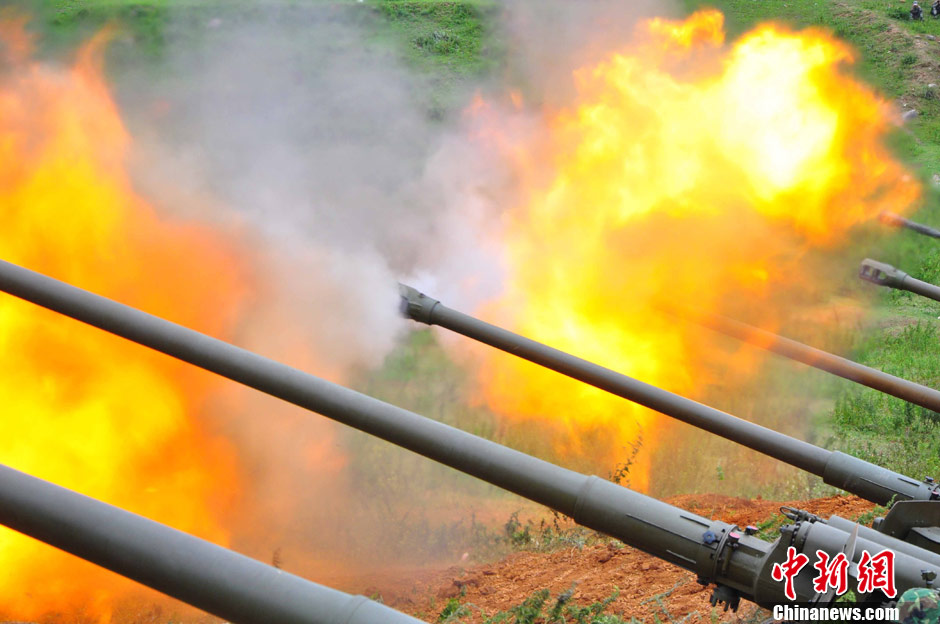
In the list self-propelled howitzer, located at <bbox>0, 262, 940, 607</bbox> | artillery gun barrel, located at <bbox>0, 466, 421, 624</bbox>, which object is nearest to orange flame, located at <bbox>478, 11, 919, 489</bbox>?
self-propelled howitzer, located at <bbox>0, 262, 940, 607</bbox>

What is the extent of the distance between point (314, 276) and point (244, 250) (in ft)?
3.02

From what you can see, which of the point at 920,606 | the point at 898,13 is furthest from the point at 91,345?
the point at 898,13

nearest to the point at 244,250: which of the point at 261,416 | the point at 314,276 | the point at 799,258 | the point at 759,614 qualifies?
the point at 314,276

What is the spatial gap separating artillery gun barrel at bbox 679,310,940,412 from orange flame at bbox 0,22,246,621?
223 inches

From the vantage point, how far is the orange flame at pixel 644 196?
14.2 meters

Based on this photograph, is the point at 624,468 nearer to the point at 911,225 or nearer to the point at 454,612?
the point at 454,612

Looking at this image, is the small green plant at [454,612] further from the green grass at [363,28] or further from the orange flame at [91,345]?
the green grass at [363,28]

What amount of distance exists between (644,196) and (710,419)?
28.0 ft

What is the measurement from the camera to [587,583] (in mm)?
Answer: 8109

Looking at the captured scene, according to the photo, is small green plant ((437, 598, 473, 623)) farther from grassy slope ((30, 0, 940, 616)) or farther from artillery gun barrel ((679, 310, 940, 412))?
artillery gun barrel ((679, 310, 940, 412))

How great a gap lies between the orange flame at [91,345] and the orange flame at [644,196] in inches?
185

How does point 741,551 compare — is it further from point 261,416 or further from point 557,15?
point 557,15

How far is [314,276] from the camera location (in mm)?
12383

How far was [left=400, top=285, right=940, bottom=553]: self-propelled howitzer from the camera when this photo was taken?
529 cm
